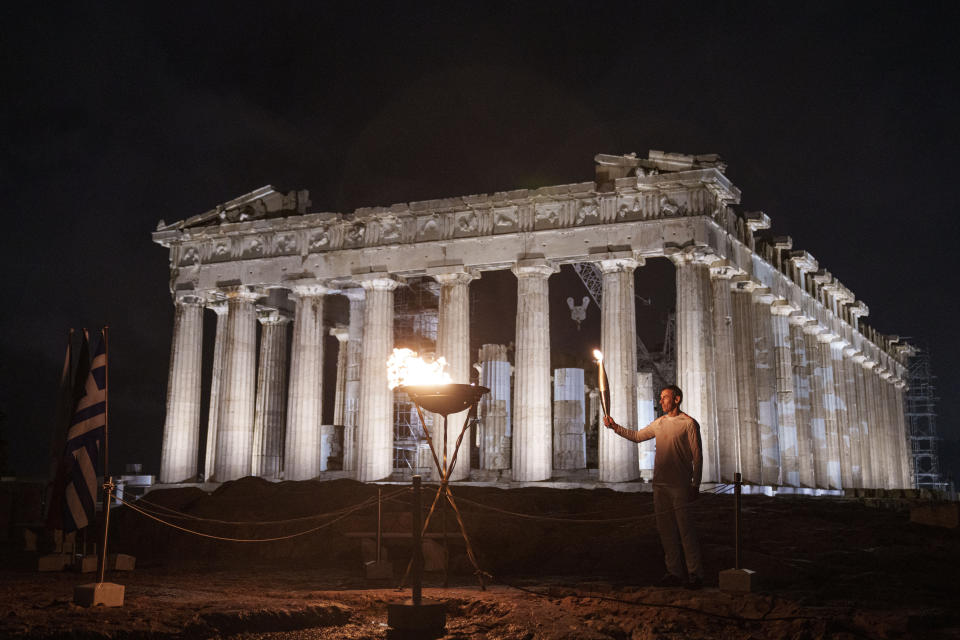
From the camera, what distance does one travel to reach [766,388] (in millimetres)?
33344

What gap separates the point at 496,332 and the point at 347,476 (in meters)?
27.2

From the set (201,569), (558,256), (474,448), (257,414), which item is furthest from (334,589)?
(474,448)

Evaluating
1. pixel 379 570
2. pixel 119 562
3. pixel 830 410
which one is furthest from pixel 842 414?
pixel 119 562

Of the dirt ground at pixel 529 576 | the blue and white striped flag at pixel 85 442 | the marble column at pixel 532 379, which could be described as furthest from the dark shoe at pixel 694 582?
the marble column at pixel 532 379

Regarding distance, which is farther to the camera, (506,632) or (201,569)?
(201,569)

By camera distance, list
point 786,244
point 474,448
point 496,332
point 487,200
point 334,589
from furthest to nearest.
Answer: point 496,332, point 474,448, point 786,244, point 487,200, point 334,589

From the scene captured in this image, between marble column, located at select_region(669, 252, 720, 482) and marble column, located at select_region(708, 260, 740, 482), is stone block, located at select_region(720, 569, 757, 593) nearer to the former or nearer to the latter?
marble column, located at select_region(669, 252, 720, 482)

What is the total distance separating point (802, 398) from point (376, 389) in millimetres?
17742

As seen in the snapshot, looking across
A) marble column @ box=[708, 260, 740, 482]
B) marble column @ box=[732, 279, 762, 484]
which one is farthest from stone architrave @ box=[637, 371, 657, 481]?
marble column @ box=[708, 260, 740, 482]

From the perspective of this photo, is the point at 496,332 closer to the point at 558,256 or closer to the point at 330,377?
the point at 330,377

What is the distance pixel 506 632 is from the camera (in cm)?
1163

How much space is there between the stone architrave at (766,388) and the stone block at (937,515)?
10.1 metres

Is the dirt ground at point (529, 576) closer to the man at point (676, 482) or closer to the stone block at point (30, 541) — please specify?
the man at point (676, 482)

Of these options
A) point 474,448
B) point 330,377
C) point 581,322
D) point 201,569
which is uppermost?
point 581,322
